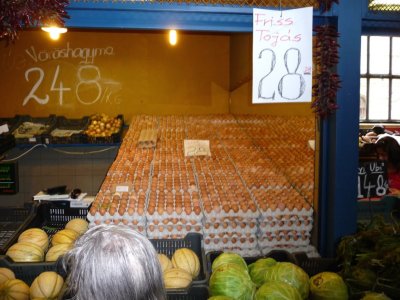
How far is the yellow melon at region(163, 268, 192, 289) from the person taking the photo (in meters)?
2.48

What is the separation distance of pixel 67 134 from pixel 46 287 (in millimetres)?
6288

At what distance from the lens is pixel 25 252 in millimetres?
2975

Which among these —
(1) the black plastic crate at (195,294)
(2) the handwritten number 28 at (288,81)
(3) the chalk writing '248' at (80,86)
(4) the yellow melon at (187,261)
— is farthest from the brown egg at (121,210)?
(3) the chalk writing '248' at (80,86)

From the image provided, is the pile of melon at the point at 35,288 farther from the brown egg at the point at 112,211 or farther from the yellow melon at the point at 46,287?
the brown egg at the point at 112,211

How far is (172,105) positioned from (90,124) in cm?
233

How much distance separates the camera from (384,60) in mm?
10734

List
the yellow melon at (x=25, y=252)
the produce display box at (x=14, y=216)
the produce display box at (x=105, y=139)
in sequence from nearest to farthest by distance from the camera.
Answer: the yellow melon at (x=25, y=252) < the produce display box at (x=14, y=216) < the produce display box at (x=105, y=139)

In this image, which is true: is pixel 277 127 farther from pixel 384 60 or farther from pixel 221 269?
pixel 384 60

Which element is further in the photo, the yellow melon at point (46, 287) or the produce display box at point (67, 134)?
the produce display box at point (67, 134)

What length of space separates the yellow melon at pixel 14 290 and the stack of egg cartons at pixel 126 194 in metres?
0.92

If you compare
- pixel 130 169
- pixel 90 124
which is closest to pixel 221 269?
pixel 130 169

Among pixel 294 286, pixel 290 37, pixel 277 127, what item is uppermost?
pixel 290 37

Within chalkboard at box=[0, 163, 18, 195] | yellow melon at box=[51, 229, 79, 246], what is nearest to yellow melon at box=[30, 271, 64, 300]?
yellow melon at box=[51, 229, 79, 246]

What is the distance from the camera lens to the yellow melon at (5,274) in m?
2.65
